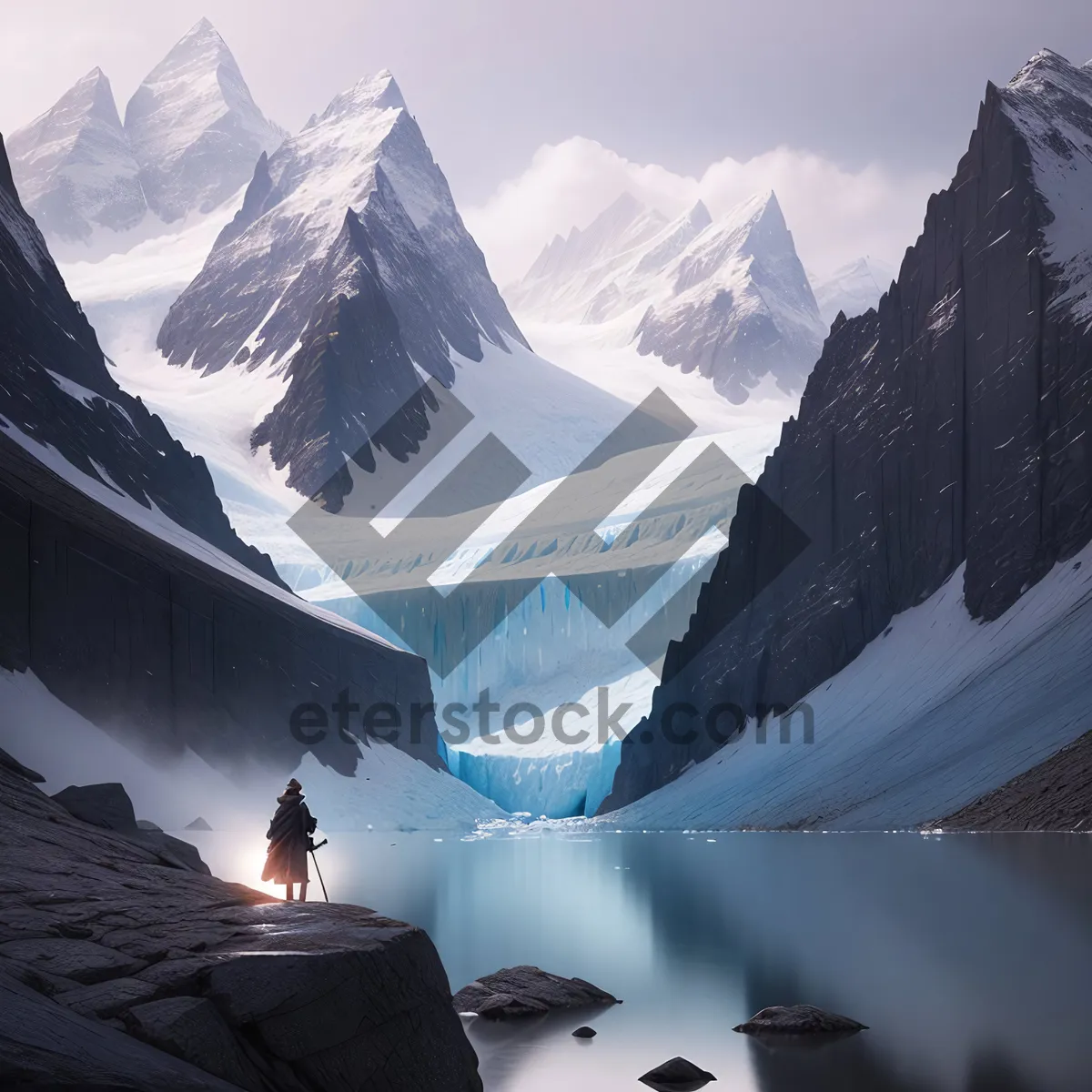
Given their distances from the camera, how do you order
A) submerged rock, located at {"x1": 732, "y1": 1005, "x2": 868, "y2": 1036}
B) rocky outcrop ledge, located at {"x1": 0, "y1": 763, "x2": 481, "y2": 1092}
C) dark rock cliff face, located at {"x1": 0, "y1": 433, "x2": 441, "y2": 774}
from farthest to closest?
A: dark rock cliff face, located at {"x1": 0, "y1": 433, "x2": 441, "y2": 774} < submerged rock, located at {"x1": 732, "y1": 1005, "x2": 868, "y2": 1036} < rocky outcrop ledge, located at {"x1": 0, "y1": 763, "x2": 481, "y2": 1092}

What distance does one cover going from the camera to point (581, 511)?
511 ft

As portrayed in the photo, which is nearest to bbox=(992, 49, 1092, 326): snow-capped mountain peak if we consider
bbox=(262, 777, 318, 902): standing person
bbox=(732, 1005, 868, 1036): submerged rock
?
bbox=(262, 777, 318, 902): standing person

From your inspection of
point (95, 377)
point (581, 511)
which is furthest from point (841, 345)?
point (581, 511)

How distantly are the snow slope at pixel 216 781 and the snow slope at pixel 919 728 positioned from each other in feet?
38.0

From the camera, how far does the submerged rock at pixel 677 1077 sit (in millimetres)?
10750

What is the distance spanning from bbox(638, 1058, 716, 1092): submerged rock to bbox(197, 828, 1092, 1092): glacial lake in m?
0.15

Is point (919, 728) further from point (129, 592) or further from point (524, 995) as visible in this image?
point (524, 995)

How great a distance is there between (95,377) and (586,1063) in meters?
83.7

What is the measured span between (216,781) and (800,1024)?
54.9 meters

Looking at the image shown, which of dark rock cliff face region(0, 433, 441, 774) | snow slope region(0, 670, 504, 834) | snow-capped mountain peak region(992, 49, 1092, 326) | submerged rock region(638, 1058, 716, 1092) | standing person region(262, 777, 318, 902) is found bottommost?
submerged rock region(638, 1058, 716, 1092)

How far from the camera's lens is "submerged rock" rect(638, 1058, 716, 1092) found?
35.3 ft

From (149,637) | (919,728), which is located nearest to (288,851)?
(149,637)

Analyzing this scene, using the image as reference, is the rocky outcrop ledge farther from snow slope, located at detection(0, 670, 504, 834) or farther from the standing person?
snow slope, located at detection(0, 670, 504, 834)

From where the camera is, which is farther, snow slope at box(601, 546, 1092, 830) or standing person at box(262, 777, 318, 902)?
snow slope at box(601, 546, 1092, 830)
